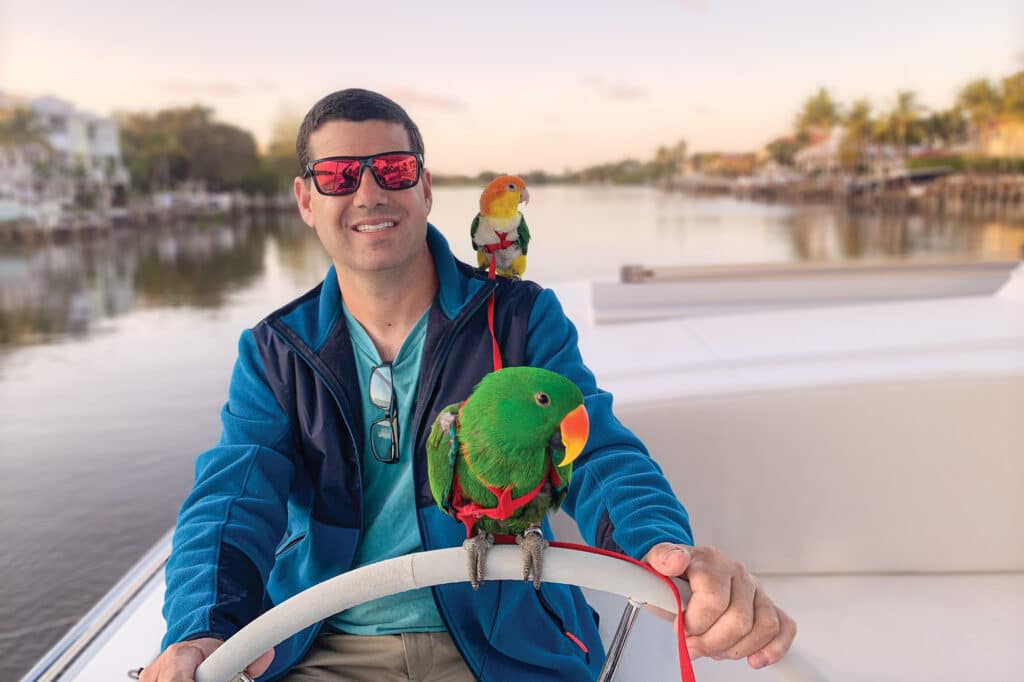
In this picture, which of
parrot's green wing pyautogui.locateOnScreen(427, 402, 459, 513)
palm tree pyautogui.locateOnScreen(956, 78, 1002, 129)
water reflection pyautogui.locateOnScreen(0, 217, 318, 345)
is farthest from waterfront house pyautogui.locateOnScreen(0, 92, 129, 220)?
parrot's green wing pyautogui.locateOnScreen(427, 402, 459, 513)

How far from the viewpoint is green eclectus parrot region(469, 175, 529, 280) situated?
36.7 inches

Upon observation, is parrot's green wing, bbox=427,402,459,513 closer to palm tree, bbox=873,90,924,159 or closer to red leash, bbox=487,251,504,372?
red leash, bbox=487,251,504,372

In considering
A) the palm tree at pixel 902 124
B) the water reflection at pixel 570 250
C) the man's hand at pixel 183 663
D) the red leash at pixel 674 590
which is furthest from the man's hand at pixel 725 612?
the palm tree at pixel 902 124

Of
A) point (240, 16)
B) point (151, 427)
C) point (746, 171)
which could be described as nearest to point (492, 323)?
point (151, 427)

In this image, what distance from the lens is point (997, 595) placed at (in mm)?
1280

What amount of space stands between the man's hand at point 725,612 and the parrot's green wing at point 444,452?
19 cm

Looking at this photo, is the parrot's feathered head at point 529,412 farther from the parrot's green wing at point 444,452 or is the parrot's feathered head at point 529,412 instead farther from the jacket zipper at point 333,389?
the jacket zipper at point 333,389

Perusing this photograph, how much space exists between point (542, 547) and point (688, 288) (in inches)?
97.8

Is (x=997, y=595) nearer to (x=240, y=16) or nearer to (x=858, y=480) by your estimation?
(x=858, y=480)

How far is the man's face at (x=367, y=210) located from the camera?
0.86 meters

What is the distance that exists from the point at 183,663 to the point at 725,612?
1.45 feet

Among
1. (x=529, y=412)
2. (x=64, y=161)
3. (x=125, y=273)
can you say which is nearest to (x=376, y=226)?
(x=529, y=412)

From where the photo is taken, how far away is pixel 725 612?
579 millimetres

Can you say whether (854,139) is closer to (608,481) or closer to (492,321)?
(492,321)
